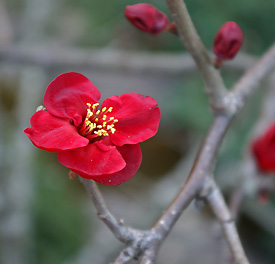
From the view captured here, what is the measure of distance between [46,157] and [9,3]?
92cm

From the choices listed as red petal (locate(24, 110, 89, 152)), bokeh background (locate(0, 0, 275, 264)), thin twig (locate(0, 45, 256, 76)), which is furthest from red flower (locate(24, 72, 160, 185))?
thin twig (locate(0, 45, 256, 76))

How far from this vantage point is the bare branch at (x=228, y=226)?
69 centimetres

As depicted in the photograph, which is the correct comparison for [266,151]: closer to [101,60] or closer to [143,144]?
[101,60]

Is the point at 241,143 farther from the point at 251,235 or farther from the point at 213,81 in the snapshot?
the point at 213,81

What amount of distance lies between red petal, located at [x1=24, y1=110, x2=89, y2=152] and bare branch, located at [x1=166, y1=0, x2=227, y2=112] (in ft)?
0.85

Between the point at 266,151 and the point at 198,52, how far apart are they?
0.57 m

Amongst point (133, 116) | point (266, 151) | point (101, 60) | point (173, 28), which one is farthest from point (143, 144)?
point (133, 116)

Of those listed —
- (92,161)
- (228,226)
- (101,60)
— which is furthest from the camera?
(101,60)

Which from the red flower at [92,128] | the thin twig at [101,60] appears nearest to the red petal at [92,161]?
the red flower at [92,128]

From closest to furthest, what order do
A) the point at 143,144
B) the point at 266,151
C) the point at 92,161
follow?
1. the point at 92,161
2. the point at 266,151
3. the point at 143,144

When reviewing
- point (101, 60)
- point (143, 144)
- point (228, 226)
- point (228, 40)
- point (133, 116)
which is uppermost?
point (228, 40)

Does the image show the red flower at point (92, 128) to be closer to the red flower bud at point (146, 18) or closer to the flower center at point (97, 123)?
the flower center at point (97, 123)

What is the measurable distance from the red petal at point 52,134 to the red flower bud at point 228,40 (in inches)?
12.7

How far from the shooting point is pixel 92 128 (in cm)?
66
